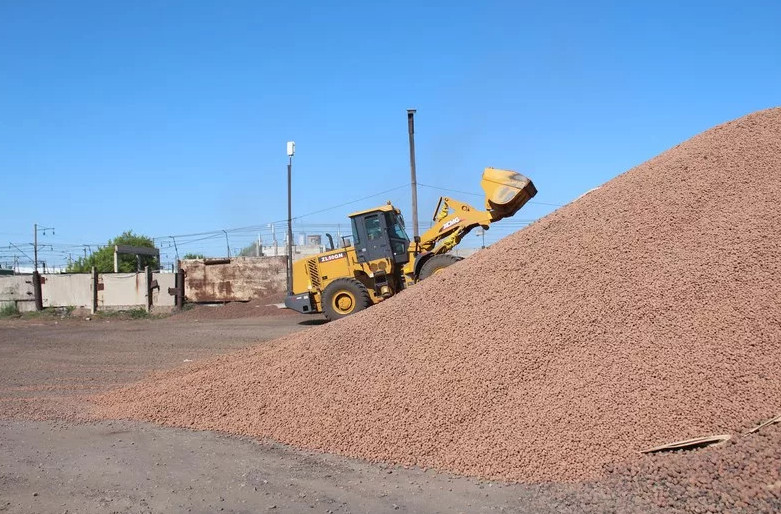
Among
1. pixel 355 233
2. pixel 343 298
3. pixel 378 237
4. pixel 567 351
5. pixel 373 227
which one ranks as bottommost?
pixel 567 351

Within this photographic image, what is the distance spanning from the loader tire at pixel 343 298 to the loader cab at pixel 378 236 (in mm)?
709

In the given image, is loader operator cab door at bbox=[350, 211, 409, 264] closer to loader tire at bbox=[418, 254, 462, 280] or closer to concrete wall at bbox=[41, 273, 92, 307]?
loader tire at bbox=[418, 254, 462, 280]

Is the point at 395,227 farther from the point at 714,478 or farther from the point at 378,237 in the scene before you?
the point at 714,478

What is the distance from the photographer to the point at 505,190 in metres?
14.2

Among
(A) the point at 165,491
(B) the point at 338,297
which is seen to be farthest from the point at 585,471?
→ (B) the point at 338,297

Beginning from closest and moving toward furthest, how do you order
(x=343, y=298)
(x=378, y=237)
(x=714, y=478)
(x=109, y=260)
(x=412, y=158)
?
(x=714, y=478), (x=378, y=237), (x=343, y=298), (x=412, y=158), (x=109, y=260)

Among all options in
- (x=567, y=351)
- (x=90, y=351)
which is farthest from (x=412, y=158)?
(x=567, y=351)

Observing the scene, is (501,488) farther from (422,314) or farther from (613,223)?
(613,223)

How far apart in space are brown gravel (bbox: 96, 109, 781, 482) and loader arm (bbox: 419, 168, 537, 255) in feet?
18.4

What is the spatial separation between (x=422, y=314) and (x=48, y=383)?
623 cm

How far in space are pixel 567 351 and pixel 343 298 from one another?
11.7 metres

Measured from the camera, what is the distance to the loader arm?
1420 centimetres

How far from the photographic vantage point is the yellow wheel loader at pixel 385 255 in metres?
14.6

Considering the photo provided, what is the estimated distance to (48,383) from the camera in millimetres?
10125
